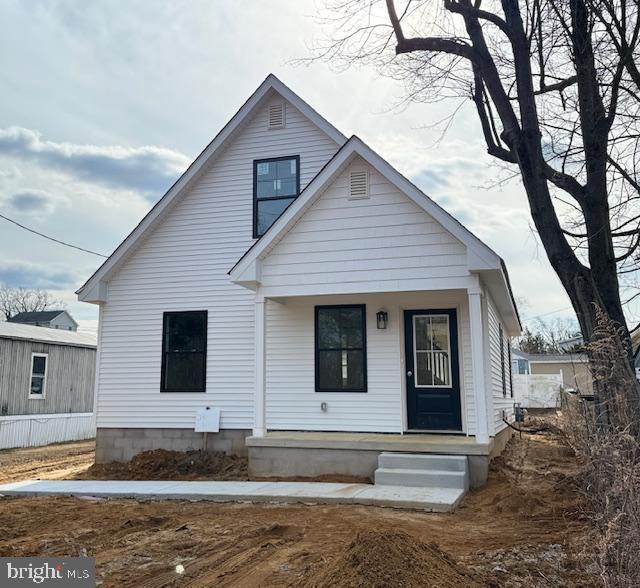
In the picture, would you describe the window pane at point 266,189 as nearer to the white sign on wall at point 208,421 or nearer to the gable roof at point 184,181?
the gable roof at point 184,181

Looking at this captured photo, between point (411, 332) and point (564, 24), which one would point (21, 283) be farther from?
point (564, 24)

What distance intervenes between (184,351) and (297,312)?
8.22ft

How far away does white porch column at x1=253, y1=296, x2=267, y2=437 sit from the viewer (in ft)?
28.8

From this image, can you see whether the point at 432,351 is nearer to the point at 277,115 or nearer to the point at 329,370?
the point at 329,370

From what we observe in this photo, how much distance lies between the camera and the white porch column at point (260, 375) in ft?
28.8


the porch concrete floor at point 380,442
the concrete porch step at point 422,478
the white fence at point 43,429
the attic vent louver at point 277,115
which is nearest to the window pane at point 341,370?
the porch concrete floor at point 380,442

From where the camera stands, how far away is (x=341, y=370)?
9531mm

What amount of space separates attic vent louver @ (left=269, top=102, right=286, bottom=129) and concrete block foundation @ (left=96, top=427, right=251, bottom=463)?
6030 millimetres

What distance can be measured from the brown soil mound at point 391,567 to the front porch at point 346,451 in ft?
12.0

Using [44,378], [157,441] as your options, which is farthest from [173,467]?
[44,378]

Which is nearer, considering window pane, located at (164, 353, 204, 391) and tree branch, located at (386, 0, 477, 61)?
tree branch, located at (386, 0, 477, 61)

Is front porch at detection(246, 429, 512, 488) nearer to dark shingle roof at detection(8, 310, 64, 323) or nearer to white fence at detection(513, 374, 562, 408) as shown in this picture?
white fence at detection(513, 374, 562, 408)

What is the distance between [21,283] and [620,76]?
51.2 metres

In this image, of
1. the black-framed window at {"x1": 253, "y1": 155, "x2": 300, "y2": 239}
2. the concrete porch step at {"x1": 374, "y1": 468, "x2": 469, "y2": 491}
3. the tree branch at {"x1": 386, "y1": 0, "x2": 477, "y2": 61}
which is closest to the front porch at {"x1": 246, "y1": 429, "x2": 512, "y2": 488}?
the concrete porch step at {"x1": 374, "y1": 468, "x2": 469, "y2": 491}
